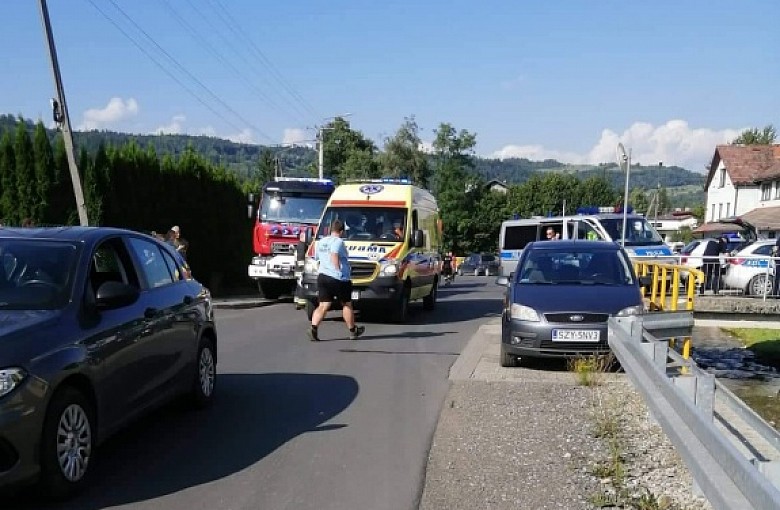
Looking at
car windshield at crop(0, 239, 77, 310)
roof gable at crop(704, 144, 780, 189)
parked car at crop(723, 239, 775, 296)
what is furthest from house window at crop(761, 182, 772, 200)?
car windshield at crop(0, 239, 77, 310)

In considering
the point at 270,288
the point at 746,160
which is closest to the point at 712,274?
the point at 270,288

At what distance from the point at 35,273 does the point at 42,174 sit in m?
13.7

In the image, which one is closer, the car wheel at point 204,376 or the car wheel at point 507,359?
the car wheel at point 204,376

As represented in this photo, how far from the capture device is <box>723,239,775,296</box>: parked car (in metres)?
18.3

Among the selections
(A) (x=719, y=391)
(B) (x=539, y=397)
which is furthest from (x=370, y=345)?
(A) (x=719, y=391)

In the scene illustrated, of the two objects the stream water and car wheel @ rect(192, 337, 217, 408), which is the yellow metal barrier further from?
car wheel @ rect(192, 337, 217, 408)

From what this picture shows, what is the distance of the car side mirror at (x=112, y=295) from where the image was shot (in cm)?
530

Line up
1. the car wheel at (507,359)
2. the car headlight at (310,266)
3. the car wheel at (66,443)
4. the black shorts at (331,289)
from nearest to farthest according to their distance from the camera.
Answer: the car wheel at (66,443) < the car wheel at (507,359) < the black shorts at (331,289) < the car headlight at (310,266)

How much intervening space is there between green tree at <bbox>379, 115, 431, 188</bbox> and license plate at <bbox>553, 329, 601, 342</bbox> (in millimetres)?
66559

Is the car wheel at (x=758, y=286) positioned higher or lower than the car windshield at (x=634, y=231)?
lower

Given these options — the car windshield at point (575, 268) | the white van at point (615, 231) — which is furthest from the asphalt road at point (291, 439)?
the white van at point (615, 231)

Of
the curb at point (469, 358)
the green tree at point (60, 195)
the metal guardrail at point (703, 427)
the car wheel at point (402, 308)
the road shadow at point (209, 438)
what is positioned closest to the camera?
the metal guardrail at point (703, 427)

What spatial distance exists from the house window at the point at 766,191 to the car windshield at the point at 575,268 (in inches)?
1721

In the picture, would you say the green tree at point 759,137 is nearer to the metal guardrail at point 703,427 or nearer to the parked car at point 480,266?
the parked car at point 480,266
